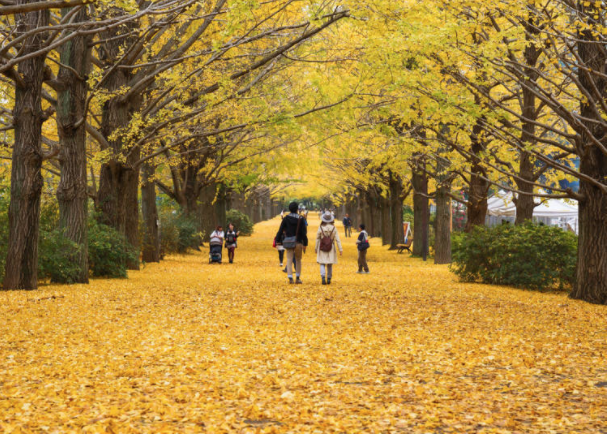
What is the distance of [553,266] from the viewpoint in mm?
15766

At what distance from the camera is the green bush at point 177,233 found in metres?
29.4

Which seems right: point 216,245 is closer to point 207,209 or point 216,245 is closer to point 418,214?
point 418,214

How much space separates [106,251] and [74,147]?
10.3 feet

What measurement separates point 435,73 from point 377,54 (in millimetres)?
1139

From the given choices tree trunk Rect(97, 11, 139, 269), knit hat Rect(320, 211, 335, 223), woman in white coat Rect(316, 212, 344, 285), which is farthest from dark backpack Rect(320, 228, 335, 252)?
tree trunk Rect(97, 11, 139, 269)

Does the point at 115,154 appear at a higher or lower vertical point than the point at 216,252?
higher

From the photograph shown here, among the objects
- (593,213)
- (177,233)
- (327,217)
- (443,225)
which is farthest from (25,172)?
(177,233)

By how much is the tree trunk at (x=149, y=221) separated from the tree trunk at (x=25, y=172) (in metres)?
10.5

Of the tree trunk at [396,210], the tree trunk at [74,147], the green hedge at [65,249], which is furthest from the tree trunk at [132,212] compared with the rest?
the tree trunk at [396,210]

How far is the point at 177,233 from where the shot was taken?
29.8 meters

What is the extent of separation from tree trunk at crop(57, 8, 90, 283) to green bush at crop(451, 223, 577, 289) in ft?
29.7

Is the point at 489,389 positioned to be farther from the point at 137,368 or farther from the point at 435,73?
the point at 435,73

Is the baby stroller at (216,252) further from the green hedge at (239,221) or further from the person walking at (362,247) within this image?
the green hedge at (239,221)

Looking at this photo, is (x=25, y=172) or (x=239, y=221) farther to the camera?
(x=239, y=221)
